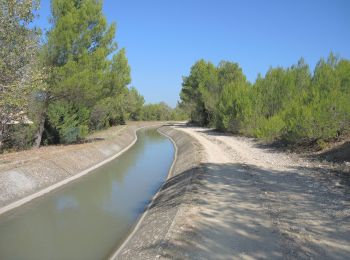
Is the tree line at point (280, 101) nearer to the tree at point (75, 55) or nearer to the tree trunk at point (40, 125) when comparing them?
the tree at point (75, 55)

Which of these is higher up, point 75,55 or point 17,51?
point 75,55

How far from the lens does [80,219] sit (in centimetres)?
1419

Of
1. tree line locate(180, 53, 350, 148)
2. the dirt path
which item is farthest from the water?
tree line locate(180, 53, 350, 148)

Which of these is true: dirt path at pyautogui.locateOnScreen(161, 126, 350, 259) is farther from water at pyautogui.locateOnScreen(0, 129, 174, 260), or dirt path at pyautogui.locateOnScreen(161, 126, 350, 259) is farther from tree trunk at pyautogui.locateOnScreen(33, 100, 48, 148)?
tree trunk at pyautogui.locateOnScreen(33, 100, 48, 148)

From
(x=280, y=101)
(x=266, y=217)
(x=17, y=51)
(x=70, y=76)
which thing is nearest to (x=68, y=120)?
(x=70, y=76)

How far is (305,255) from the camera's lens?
7746mm

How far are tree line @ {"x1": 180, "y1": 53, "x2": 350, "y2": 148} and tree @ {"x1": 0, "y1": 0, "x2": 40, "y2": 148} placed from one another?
15.1 meters

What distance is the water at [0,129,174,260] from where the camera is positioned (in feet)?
36.2

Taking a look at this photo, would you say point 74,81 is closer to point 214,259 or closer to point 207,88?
point 214,259

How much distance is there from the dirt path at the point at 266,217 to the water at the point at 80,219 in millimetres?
2748

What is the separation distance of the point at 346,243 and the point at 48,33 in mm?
25916

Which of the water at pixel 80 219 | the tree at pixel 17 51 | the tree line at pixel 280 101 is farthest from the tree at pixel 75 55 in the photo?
the tree line at pixel 280 101

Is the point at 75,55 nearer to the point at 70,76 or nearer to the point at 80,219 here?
the point at 70,76

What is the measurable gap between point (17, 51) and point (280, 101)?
2732 cm
